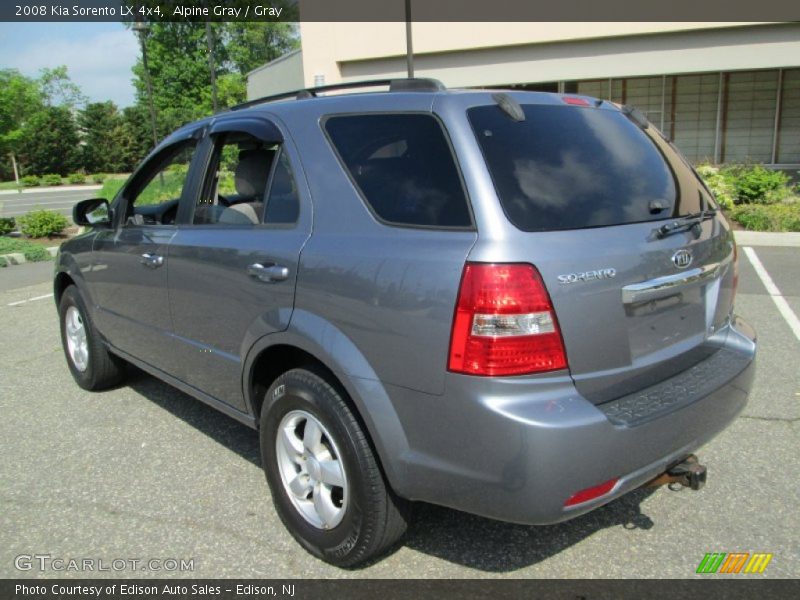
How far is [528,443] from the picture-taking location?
6.76ft

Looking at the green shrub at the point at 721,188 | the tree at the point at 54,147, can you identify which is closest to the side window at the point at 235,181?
the green shrub at the point at 721,188

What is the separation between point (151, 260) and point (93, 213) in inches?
43.3

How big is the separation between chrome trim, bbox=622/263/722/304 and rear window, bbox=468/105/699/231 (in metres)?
0.25

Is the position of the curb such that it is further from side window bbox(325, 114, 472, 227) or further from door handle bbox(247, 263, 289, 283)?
side window bbox(325, 114, 472, 227)

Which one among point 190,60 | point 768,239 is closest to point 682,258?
point 768,239

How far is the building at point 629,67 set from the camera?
15.6m

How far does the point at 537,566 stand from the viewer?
2680 millimetres

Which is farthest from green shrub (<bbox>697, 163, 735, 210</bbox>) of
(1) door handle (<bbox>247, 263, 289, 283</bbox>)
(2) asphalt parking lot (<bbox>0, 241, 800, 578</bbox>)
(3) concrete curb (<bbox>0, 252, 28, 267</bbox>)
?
(3) concrete curb (<bbox>0, 252, 28, 267</bbox>)

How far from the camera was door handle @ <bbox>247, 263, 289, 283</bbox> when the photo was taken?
2734 millimetres

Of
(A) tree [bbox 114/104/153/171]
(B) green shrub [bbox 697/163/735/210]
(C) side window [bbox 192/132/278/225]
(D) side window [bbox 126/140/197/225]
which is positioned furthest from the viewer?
(A) tree [bbox 114/104/153/171]
